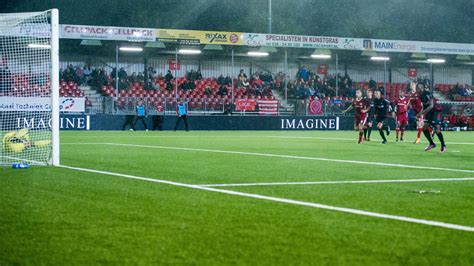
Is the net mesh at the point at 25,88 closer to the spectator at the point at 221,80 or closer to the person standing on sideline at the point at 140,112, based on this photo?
the person standing on sideline at the point at 140,112

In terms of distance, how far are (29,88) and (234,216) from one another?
678 inches

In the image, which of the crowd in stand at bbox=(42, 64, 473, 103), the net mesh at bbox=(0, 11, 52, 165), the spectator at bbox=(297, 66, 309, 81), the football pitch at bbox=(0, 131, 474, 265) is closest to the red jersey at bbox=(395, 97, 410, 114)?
A: the crowd in stand at bbox=(42, 64, 473, 103)

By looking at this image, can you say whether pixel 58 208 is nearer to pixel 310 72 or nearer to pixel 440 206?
pixel 440 206

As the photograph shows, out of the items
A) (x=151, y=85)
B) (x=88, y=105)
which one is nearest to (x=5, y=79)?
(x=88, y=105)

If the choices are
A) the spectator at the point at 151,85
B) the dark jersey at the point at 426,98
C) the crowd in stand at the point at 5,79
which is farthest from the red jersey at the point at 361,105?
the spectator at the point at 151,85

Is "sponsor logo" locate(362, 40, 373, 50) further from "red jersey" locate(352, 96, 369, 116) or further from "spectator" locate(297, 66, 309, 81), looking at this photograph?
"red jersey" locate(352, 96, 369, 116)

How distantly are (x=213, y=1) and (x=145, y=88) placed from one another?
13.7m

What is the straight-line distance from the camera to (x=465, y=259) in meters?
4.27

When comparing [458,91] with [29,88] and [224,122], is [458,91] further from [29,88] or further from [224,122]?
[29,88]

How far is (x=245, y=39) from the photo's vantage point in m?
41.3

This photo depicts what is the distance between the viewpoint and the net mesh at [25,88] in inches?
504

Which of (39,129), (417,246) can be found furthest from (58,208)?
(39,129)

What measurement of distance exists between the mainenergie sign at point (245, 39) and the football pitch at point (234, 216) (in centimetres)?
2764

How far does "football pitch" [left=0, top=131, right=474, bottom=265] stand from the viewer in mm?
4414
